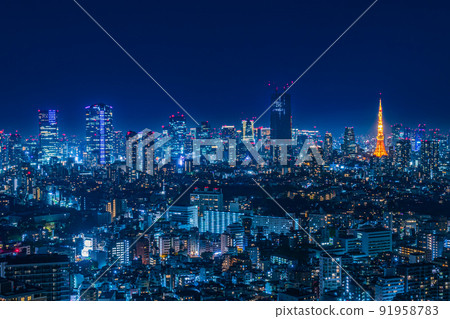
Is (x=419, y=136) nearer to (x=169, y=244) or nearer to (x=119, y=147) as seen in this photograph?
(x=169, y=244)

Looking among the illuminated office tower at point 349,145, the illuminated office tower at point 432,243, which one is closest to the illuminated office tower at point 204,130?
the illuminated office tower at point 349,145

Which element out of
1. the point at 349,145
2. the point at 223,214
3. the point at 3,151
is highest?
the point at 349,145

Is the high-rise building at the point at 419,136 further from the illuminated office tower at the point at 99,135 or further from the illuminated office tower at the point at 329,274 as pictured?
the illuminated office tower at the point at 99,135

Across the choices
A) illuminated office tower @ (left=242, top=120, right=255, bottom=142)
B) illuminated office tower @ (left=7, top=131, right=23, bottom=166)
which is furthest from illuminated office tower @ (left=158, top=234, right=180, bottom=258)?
illuminated office tower @ (left=7, top=131, right=23, bottom=166)

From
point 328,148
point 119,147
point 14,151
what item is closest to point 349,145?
point 328,148
